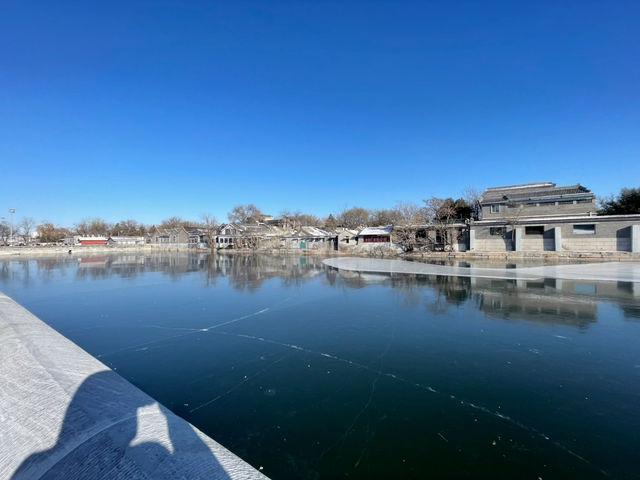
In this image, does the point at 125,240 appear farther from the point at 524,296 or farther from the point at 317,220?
the point at 524,296

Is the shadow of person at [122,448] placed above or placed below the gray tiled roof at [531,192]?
below

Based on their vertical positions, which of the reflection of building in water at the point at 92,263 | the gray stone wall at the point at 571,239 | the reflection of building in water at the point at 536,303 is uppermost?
the gray stone wall at the point at 571,239

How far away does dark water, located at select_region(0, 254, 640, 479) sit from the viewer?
2912mm

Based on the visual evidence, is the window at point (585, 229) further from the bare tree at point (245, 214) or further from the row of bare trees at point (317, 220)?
the bare tree at point (245, 214)

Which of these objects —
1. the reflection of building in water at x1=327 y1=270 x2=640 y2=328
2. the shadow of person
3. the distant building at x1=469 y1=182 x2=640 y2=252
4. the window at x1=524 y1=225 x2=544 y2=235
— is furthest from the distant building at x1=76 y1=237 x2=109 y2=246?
the shadow of person

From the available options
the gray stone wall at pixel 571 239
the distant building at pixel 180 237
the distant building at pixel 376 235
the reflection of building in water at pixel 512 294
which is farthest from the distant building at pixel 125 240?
the gray stone wall at pixel 571 239

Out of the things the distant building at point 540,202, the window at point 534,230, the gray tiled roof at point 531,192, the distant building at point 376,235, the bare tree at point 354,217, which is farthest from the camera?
the bare tree at point 354,217

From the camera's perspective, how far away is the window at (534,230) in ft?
81.7

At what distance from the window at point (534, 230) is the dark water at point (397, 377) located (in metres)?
17.4

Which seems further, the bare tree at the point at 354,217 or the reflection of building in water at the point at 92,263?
the bare tree at the point at 354,217

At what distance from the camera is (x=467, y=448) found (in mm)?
2979

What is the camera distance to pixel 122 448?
2182 mm

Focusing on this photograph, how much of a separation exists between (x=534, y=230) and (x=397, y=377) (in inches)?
1060

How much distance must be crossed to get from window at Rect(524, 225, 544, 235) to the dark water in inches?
683
